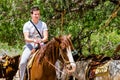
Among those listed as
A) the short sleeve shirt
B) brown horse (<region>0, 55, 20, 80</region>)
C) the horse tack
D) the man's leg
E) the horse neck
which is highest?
the short sleeve shirt

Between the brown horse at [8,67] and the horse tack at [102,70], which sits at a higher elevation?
the horse tack at [102,70]

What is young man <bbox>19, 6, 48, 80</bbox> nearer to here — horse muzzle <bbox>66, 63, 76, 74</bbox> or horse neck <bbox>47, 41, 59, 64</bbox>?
horse neck <bbox>47, 41, 59, 64</bbox>

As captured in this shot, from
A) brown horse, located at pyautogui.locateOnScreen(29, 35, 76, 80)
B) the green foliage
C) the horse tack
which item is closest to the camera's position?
brown horse, located at pyautogui.locateOnScreen(29, 35, 76, 80)

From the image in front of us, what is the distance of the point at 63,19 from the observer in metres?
12.4

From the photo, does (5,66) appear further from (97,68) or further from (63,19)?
(97,68)

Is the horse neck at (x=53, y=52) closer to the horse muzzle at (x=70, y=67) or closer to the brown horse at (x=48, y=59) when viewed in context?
the brown horse at (x=48, y=59)

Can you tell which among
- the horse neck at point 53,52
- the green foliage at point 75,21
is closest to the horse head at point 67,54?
the horse neck at point 53,52

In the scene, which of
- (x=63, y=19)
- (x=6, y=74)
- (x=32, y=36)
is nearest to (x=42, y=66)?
(x=32, y=36)

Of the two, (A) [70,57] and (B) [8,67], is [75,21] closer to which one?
(B) [8,67]

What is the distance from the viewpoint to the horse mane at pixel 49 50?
7312 millimetres

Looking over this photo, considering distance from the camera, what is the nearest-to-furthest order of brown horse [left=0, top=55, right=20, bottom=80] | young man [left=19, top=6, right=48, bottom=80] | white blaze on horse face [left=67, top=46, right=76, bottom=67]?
1. white blaze on horse face [left=67, top=46, right=76, bottom=67]
2. young man [left=19, top=6, right=48, bottom=80]
3. brown horse [left=0, top=55, right=20, bottom=80]

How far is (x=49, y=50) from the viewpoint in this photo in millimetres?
7430

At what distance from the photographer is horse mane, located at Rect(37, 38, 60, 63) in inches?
288

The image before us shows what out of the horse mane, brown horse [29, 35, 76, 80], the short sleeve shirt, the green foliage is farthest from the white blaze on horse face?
the green foliage
